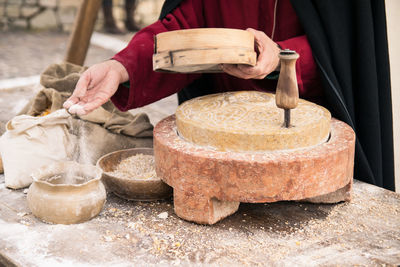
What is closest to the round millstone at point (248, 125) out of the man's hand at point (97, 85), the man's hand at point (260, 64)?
the man's hand at point (260, 64)

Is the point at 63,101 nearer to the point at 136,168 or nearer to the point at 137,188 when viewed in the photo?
the point at 136,168

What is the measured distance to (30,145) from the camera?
250cm

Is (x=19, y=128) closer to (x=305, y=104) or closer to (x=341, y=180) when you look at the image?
(x=305, y=104)

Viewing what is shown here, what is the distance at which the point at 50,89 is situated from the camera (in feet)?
10.2

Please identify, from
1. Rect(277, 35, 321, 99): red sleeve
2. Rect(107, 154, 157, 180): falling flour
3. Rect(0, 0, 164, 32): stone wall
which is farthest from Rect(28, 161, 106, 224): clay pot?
Rect(0, 0, 164, 32): stone wall

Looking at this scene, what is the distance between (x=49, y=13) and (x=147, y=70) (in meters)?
8.83

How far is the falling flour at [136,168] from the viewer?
7.69ft

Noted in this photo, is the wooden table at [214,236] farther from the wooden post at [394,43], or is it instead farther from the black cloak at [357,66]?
the wooden post at [394,43]

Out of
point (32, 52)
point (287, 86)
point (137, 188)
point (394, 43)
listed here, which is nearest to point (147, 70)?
point (137, 188)

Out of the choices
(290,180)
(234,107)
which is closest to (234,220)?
(290,180)

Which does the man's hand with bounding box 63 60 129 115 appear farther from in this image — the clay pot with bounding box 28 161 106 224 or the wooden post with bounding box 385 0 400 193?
the wooden post with bounding box 385 0 400 193

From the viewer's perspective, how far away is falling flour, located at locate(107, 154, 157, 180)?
7.69 ft

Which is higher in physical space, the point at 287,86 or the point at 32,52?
the point at 287,86

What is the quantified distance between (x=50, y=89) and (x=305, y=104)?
1629 millimetres
